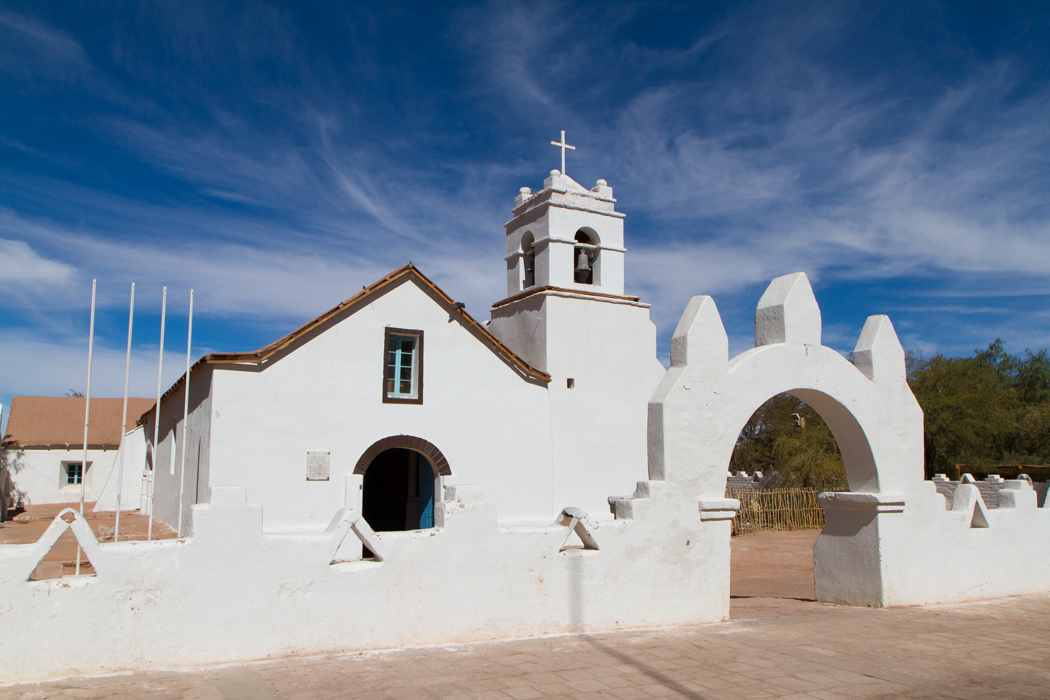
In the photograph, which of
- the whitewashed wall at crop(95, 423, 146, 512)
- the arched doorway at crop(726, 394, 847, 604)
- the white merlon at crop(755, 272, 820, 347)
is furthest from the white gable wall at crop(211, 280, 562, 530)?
the whitewashed wall at crop(95, 423, 146, 512)

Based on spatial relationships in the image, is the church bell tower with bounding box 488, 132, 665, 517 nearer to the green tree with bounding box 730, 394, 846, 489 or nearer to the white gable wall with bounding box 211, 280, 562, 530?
the white gable wall with bounding box 211, 280, 562, 530

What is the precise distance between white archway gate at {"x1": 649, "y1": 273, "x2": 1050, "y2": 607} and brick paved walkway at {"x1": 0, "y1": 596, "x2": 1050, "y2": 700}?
138 centimetres

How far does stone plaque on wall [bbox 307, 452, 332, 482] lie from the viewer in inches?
472

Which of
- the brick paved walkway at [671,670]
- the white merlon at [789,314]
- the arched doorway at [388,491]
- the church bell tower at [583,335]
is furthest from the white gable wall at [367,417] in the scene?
the brick paved walkway at [671,670]

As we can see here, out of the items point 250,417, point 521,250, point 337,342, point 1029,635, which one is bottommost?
point 1029,635

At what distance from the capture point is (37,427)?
27234 millimetres

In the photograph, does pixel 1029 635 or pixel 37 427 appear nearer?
pixel 1029 635

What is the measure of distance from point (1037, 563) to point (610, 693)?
8.16 meters

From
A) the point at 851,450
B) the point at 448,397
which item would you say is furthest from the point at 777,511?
the point at 851,450

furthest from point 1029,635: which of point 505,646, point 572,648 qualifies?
point 505,646

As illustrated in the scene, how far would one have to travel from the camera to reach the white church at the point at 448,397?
38.9 ft

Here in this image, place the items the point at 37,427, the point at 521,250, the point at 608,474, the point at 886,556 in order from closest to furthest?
the point at 886,556, the point at 608,474, the point at 521,250, the point at 37,427

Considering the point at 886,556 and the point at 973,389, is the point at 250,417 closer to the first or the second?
the point at 886,556

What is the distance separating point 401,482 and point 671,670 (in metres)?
11.8
